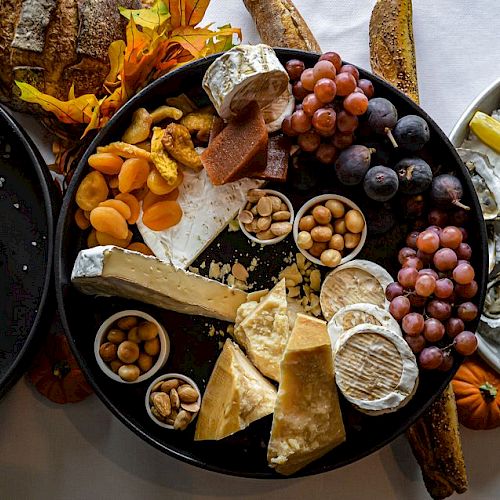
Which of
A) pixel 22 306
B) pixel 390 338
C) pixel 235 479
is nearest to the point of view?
pixel 390 338

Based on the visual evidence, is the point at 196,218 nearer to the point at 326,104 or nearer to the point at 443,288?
the point at 326,104

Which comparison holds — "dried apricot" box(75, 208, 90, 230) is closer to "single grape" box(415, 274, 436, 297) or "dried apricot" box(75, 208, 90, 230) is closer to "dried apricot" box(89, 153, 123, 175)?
"dried apricot" box(89, 153, 123, 175)

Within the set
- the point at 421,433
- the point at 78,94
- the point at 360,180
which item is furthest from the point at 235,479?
the point at 78,94

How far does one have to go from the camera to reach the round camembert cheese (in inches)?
45.6

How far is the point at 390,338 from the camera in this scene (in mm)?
1155

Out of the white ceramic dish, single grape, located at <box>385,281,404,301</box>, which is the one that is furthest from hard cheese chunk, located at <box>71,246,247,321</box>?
the white ceramic dish

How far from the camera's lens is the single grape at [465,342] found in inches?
46.0

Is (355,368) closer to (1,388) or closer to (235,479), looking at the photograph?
(235,479)

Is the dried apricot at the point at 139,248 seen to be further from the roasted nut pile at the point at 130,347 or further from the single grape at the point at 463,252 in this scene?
the single grape at the point at 463,252

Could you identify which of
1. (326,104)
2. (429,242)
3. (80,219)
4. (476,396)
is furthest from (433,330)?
(80,219)

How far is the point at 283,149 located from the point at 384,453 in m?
0.59

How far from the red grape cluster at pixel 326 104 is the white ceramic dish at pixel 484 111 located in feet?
0.75

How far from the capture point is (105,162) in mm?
1227

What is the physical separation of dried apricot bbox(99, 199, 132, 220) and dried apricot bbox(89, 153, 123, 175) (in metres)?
0.05
